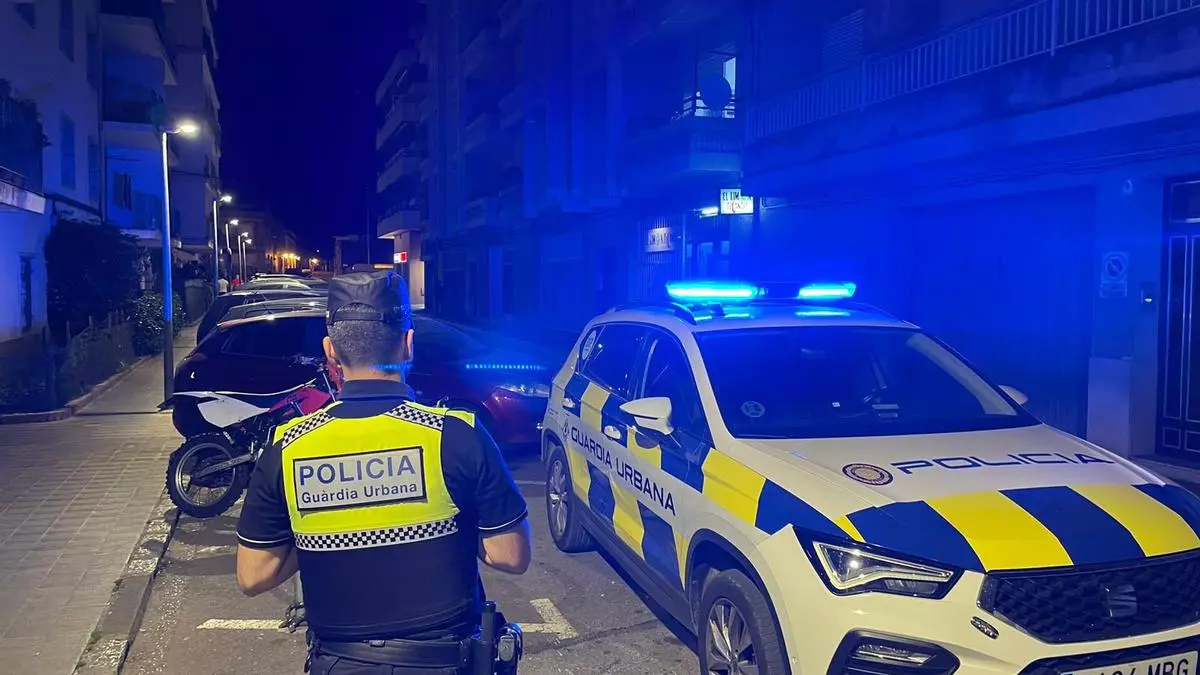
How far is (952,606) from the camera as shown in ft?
9.76

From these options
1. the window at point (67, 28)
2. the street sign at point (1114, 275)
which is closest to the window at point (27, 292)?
the window at point (67, 28)

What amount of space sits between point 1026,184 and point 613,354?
7259mm

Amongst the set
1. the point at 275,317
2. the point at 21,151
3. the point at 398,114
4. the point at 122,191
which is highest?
the point at 398,114

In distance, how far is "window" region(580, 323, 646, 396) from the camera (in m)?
5.37

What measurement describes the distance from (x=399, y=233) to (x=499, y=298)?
2403 cm

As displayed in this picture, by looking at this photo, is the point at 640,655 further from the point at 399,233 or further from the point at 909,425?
the point at 399,233

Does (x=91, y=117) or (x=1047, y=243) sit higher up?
(x=91, y=117)

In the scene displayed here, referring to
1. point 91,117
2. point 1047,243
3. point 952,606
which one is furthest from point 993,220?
point 91,117

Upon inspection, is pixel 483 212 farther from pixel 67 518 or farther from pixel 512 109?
pixel 67 518

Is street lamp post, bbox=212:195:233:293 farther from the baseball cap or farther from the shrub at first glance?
the baseball cap

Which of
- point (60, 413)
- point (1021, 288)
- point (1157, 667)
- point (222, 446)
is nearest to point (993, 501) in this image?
point (1157, 667)

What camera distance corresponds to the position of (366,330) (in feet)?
7.91

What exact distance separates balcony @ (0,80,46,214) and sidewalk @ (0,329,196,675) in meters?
3.26

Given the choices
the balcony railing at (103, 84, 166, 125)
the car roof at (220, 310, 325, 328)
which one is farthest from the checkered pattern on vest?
the balcony railing at (103, 84, 166, 125)
